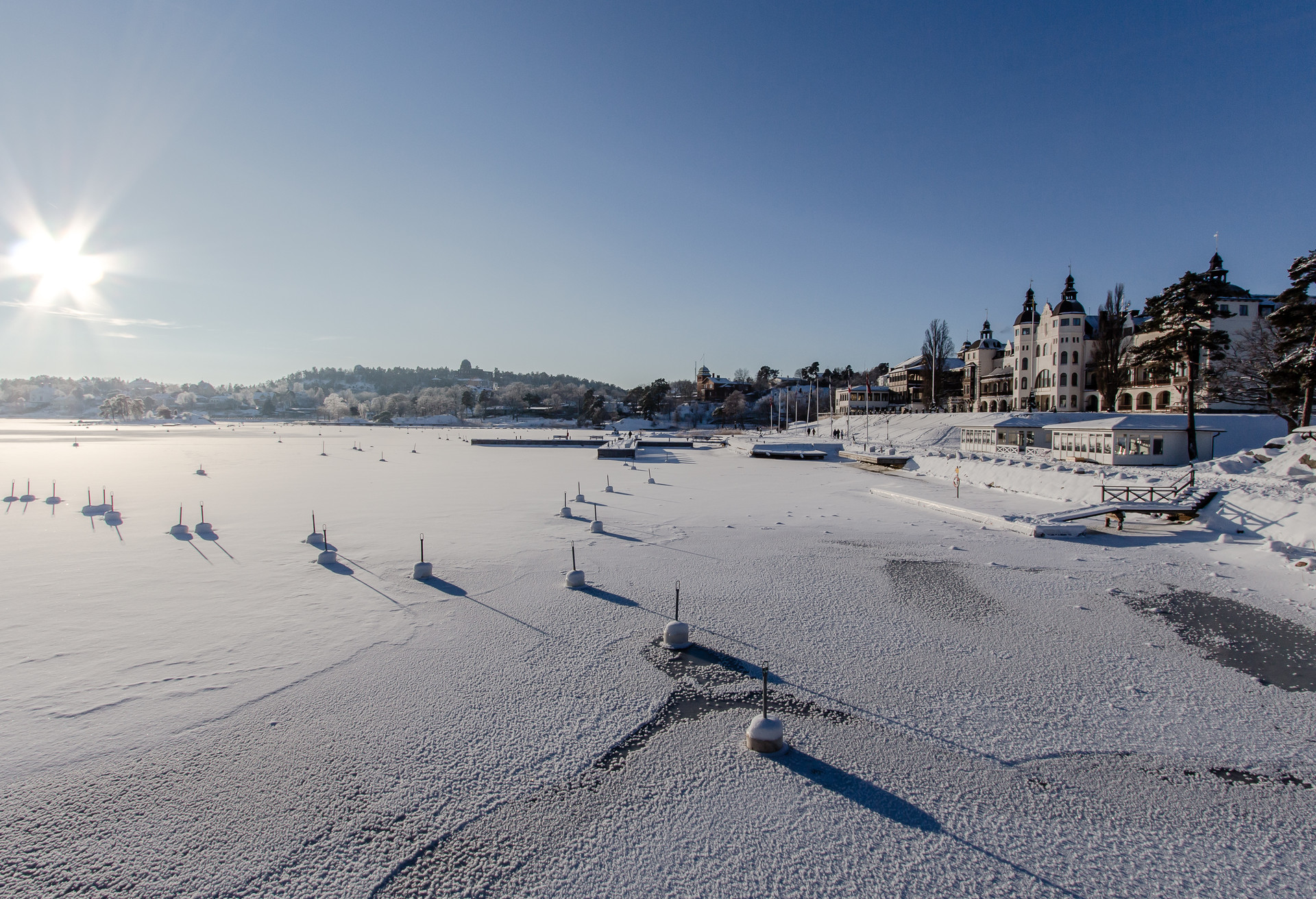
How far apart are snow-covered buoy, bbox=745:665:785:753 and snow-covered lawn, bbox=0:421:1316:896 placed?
219mm

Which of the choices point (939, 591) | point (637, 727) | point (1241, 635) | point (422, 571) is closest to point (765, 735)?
point (637, 727)

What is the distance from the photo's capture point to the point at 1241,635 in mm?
9961

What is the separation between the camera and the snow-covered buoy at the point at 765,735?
6.32m

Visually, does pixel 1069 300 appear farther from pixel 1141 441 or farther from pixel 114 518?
pixel 114 518

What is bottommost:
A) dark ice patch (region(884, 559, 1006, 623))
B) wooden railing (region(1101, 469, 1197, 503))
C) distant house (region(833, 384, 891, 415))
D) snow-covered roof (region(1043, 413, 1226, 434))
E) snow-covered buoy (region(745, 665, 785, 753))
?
dark ice patch (region(884, 559, 1006, 623))

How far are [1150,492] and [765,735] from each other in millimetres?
20897

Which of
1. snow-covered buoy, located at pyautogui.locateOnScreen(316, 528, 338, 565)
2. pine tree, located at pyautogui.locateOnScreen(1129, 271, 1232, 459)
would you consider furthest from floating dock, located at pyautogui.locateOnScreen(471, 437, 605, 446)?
snow-covered buoy, located at pyautogui.locateOnScreen(316, 528, 338, 565)

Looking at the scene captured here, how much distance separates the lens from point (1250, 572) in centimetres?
1365

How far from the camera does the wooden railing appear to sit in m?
20.5

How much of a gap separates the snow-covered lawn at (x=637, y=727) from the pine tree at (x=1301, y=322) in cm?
1794

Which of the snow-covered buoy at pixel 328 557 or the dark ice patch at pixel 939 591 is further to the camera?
the snow-covered buoy at pixel 328 557

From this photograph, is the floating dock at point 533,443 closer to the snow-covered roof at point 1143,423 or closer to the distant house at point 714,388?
the snow-covered roof at point 1143,423

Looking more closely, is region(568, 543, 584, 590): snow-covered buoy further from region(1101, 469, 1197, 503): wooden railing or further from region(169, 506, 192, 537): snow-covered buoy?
region(1101, 469, 1197, 503): wooden railing

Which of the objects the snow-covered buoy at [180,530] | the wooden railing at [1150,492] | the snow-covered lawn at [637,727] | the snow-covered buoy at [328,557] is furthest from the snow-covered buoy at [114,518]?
the wooden railing at [1150,492]
